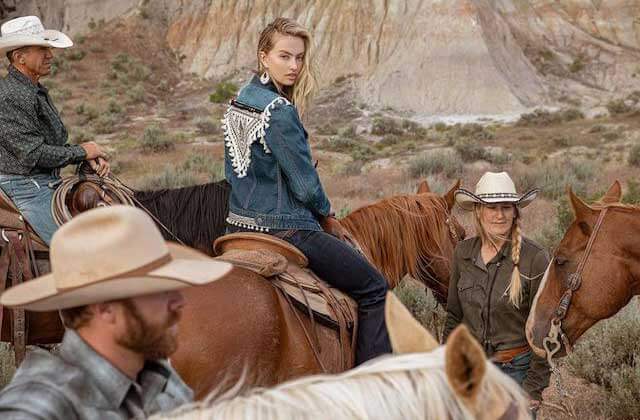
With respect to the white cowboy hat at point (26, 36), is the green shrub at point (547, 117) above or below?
below

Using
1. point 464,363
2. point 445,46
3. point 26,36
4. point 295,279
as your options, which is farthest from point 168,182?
point 445,46

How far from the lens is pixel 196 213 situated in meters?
4.68

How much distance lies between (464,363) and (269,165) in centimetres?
258

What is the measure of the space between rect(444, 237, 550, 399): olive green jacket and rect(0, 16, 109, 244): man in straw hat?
240 cm

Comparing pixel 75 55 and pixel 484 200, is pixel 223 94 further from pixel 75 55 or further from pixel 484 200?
pixel 484 200

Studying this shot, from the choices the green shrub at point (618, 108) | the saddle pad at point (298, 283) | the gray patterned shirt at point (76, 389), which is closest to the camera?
the gray patterned shirt at point (76, 389)

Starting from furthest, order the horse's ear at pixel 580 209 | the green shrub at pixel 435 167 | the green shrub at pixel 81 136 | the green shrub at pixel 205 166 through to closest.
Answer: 1. the green shrub at pixel 81 136
2. the green shrub at pixel 435 167
3. the green shrub at pixel 205 166
4. the horse's ear at pixel 580 209

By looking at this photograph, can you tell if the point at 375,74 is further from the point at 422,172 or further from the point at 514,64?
the point at 422,172

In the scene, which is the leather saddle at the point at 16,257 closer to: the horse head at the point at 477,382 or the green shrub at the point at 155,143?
the horse head at the point at 477,382

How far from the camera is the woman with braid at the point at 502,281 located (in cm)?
418

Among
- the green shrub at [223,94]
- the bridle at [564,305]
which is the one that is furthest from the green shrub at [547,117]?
the bridle at [564,305]

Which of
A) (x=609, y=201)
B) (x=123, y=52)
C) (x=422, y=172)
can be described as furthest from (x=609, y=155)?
(x=123, y=52)

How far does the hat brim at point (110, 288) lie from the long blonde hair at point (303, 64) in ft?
7.45

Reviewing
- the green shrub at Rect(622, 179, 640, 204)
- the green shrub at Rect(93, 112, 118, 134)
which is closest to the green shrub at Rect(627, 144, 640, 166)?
the green shrub at Rect(622, 179, 640, 204)
